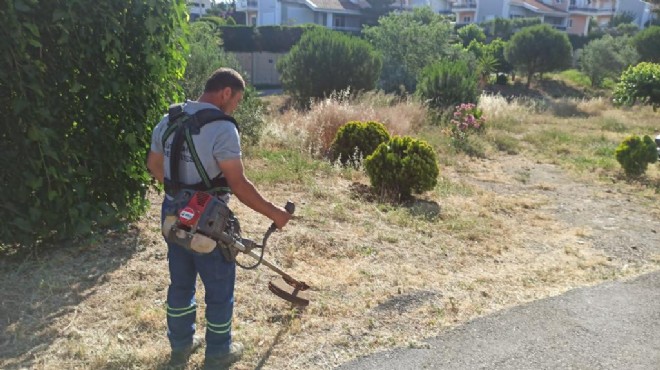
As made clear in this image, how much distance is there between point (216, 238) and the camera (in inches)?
117

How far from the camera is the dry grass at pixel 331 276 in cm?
362

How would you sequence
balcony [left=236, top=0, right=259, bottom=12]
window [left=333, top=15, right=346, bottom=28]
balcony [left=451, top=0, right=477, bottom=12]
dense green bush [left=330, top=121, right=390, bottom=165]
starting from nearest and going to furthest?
dense green bush [left=330, top=121, right=390, bottom=165]
window [left=333, top=15, right=346, bottom=28]
balcony [left=236, top=0, right=259, bottom=12]
balcony [left=451, top=0, right=477, bottom=12]

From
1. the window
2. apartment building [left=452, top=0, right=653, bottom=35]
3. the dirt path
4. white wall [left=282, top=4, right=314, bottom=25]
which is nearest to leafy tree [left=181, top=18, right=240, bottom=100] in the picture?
the dirt path

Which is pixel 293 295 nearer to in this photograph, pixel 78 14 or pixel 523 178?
pixel 78 14

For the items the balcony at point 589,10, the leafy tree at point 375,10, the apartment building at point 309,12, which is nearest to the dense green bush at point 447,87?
→ the apartment building at point 309,12

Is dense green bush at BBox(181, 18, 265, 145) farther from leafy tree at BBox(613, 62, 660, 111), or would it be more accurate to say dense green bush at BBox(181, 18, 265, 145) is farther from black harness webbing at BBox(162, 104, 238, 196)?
leafy tree at BBox(613, 62, 660, 111)

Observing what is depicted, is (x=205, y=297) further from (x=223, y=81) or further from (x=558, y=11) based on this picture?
(x=558, y=11)

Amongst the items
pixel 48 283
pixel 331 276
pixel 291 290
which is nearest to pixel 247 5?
pixel 331 276

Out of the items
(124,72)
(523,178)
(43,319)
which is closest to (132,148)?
(124,72)

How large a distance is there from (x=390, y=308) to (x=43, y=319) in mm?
2348

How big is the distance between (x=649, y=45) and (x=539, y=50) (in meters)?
5.29

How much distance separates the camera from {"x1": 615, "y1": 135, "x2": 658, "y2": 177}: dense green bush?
9.23m

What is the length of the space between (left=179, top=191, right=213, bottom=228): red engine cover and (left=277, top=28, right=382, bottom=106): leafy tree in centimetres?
1384

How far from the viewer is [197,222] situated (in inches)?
A: 113
